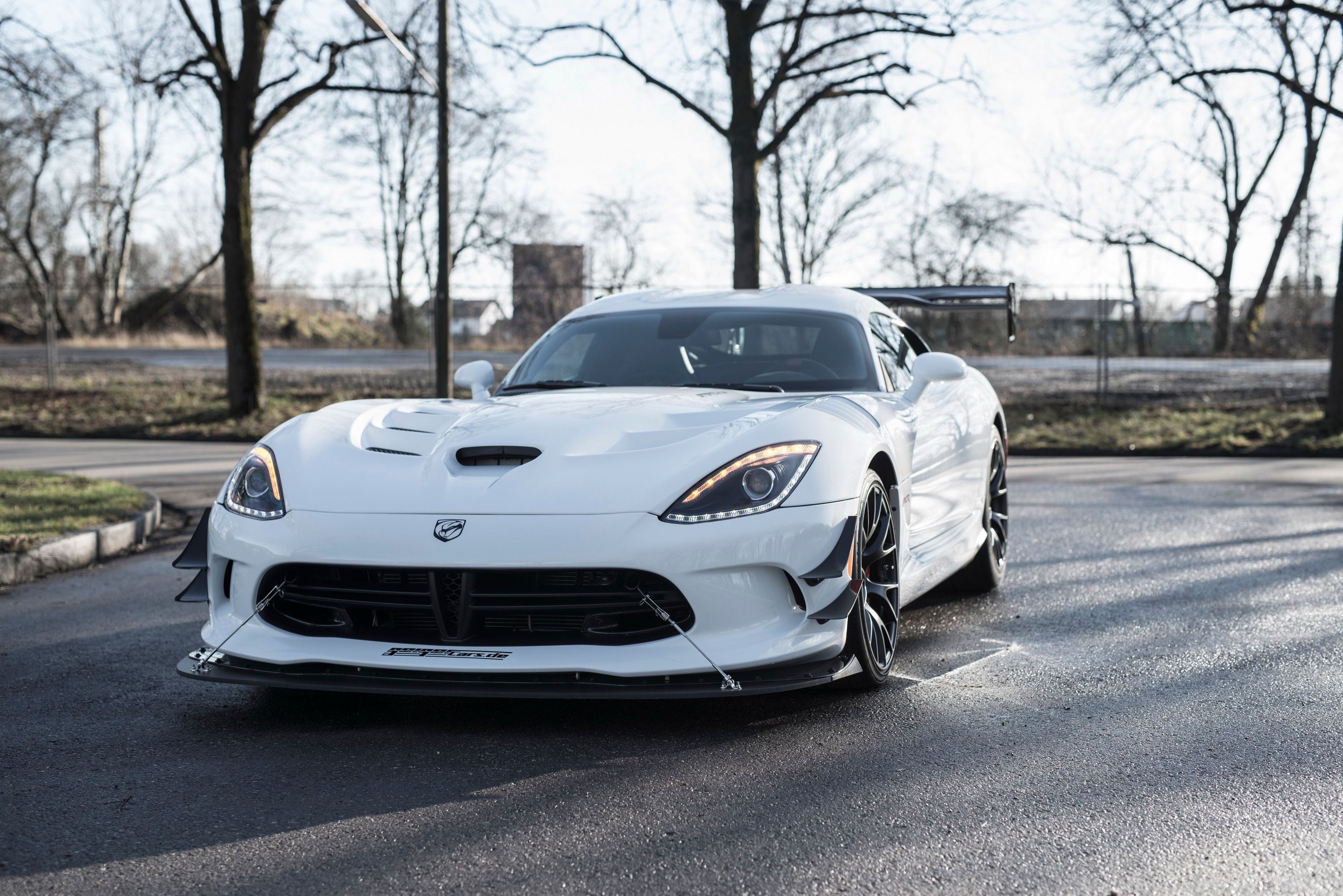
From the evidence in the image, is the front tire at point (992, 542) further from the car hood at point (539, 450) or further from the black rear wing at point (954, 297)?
the car hood at point (539, 450)

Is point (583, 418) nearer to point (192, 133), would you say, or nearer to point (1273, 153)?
point (192, 133)

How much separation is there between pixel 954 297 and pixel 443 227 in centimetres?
821

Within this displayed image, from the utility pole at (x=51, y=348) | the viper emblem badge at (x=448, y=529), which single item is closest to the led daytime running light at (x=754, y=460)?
the viper emblem badge at (x=448, y=529)

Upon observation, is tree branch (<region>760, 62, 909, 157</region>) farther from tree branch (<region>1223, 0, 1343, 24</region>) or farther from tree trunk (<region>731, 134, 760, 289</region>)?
tree branch (<region>1223, 0, 1343, 24</region>)

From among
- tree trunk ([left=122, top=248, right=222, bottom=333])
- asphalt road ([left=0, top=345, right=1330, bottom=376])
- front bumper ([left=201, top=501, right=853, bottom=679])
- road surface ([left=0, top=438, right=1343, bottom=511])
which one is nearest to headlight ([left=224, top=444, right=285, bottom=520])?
front bumper ([left=201, top=501, right=853, bottom=679])

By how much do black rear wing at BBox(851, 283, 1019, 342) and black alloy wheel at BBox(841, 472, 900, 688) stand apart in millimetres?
2572

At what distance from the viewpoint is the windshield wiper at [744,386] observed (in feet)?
15.6

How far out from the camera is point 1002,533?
6328 mm

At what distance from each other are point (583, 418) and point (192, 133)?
602 inches

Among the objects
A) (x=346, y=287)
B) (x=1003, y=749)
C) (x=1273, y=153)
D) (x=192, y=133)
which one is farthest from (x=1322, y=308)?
(x=1003, y=749)

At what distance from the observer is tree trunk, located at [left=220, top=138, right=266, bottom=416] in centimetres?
1558

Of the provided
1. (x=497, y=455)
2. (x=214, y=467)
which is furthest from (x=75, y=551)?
(x=214, y=467)

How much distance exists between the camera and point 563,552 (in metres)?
3.35

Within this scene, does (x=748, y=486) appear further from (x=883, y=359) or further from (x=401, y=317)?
(x=401, y=317)
